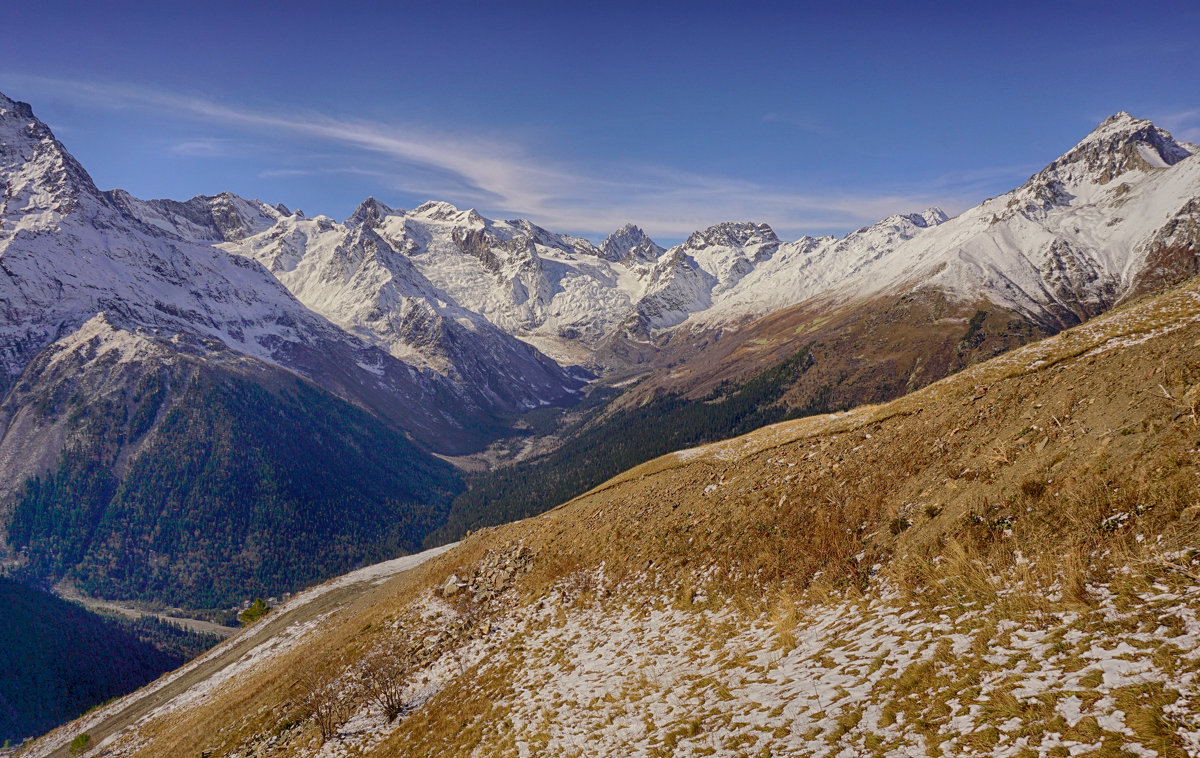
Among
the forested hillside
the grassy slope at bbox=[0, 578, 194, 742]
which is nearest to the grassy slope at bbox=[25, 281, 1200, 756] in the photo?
the grassy slope at bbox=[0, 578, 194, 742]

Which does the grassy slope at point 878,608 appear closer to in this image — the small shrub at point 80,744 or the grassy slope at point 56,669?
the small shrub at point 80,744

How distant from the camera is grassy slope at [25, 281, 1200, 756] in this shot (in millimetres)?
9656

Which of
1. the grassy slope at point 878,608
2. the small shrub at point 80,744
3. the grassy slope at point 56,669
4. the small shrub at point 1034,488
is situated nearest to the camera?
the grassy slope at point 878,608

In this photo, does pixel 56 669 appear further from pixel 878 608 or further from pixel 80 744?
pixel 878 608

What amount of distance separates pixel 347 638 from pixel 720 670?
3448cm

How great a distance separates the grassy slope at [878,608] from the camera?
31.7 ft

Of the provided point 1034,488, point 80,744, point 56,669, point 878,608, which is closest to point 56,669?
point 56,669

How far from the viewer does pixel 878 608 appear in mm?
15484

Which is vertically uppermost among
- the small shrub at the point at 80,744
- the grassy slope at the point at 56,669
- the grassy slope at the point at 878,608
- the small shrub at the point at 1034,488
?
the small shrub at the point at 1034,488

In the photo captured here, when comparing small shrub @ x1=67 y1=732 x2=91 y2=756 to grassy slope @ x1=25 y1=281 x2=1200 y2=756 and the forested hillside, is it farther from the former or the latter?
the forested hillside

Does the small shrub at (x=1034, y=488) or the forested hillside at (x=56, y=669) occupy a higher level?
the small shrub at (x=1034, y=488)

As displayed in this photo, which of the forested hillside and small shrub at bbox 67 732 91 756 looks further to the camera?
the forested hillside

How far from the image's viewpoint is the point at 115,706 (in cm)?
7406

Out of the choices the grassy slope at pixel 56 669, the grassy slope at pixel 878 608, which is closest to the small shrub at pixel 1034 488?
the grassy slope at pixel 878 608
